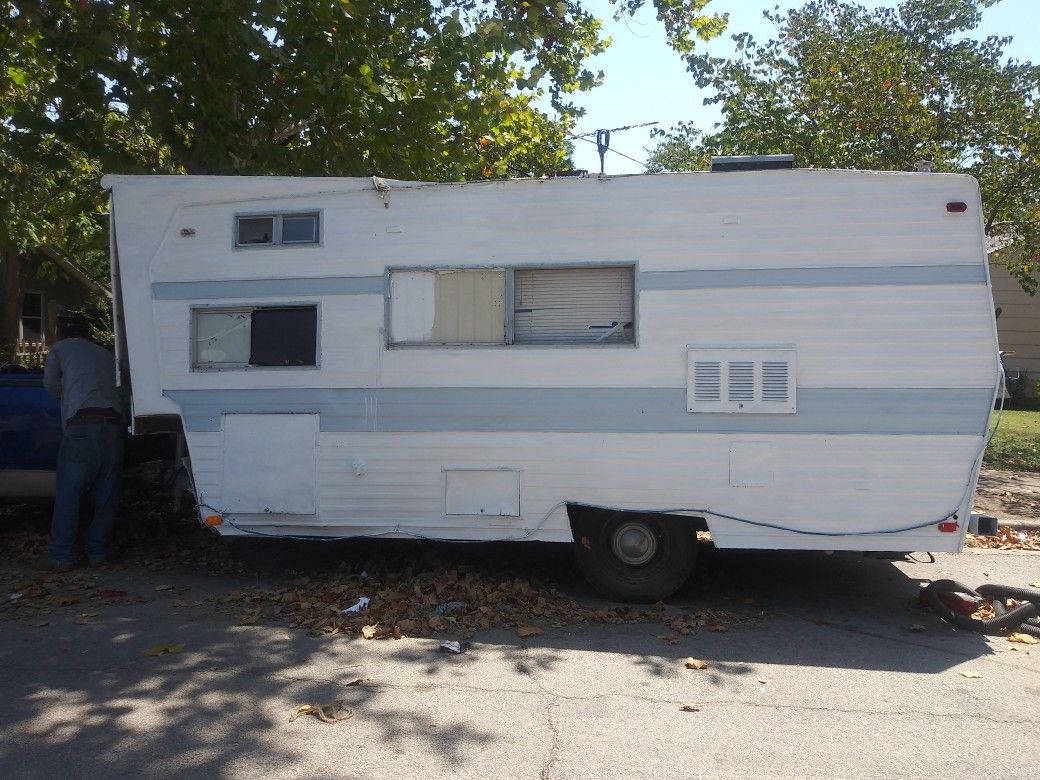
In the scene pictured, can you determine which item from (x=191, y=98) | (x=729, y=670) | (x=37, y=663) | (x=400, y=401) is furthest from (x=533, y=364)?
(x=191, y=98)

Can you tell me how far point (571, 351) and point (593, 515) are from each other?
1.19 m

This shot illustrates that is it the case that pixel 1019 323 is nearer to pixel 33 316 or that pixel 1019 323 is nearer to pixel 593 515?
pixel 593 515

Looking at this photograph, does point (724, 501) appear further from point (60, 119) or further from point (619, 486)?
point (60, 119)

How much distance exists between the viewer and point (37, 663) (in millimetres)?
5344

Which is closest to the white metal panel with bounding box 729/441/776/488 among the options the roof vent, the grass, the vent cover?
the vent cover

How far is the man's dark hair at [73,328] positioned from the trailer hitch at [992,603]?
6.80 m

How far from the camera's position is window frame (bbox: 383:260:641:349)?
6.33m

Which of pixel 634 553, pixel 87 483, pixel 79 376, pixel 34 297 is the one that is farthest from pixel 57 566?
pixel 34 297

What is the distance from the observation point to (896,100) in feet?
36.9

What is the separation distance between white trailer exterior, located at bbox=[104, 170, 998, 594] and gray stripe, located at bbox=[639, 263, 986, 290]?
15 mm

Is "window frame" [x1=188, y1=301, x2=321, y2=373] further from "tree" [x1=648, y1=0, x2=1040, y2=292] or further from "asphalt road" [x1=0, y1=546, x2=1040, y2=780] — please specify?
"tree" [x1=648, y1=0, x2=1040, y2=292]

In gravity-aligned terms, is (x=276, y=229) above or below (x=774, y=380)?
above

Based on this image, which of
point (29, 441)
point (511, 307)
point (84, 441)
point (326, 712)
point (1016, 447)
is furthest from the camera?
point (1016, 447)

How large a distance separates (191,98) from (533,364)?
4.95m
